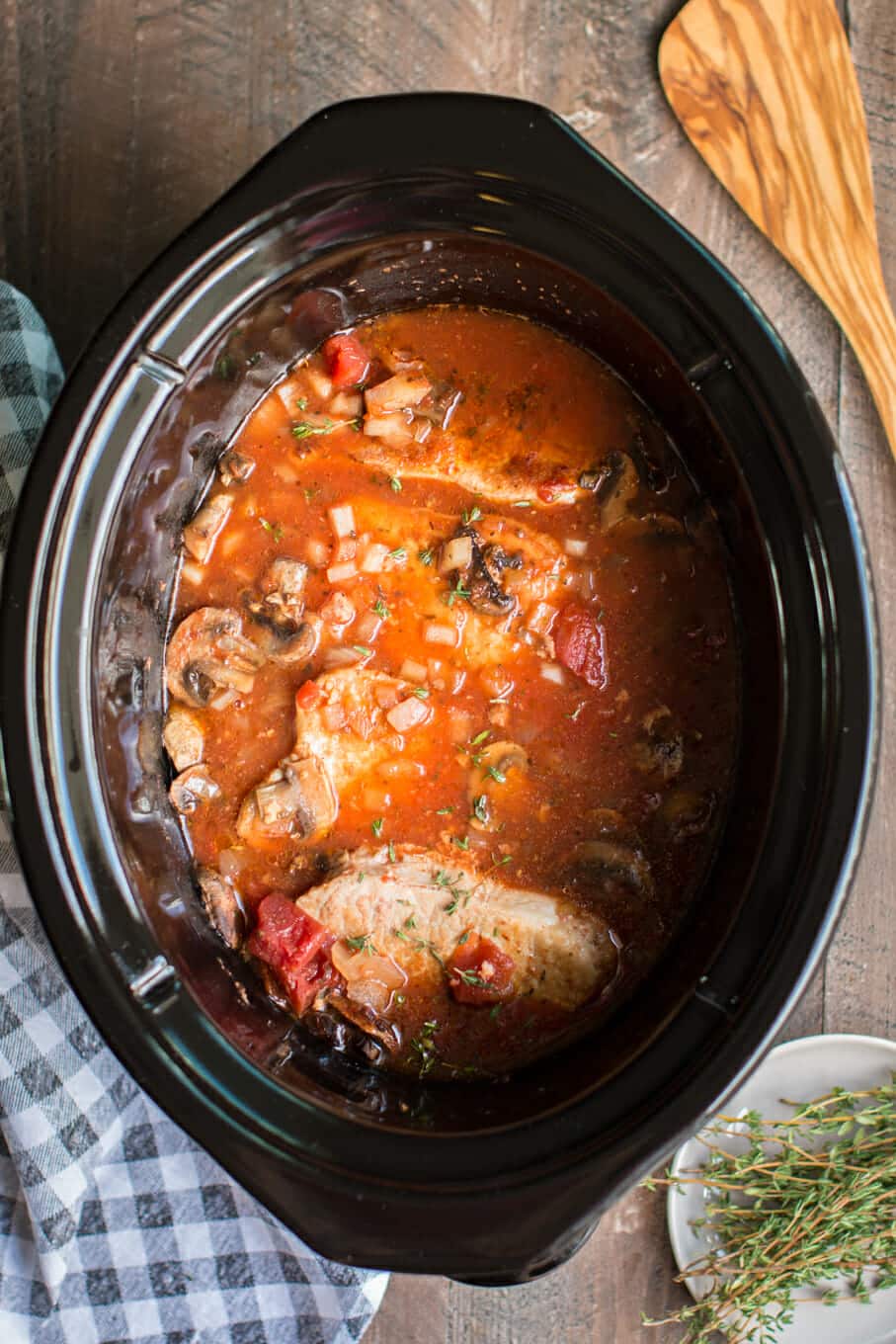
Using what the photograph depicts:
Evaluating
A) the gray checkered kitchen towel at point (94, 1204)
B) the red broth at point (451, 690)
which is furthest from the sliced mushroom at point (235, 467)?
the gray checkered kitchen towel at point (94, 1204)

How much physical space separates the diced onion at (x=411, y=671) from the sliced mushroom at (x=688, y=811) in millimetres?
511

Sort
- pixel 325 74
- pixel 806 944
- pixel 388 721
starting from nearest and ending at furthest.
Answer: pixel 806 944
pixel 388 721
pixel 325 74

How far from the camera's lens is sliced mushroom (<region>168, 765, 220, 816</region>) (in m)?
2.16

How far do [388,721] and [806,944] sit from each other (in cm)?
86

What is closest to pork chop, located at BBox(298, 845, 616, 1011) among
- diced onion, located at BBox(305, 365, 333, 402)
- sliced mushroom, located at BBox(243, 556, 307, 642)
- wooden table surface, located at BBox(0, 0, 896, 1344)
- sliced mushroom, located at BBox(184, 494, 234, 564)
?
sliced mushroom, located at BBox(243, 556, 307, 642)

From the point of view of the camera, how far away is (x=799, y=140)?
7.63 ft

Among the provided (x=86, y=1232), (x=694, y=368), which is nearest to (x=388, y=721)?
(x=694, y=368)

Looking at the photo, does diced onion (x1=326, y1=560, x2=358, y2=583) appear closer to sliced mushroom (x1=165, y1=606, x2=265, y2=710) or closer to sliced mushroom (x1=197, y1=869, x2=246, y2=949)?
sliced mushroom (x1=165, y1=606, x2=265, y2=710)

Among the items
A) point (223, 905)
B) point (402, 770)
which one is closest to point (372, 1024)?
point (223, 905)

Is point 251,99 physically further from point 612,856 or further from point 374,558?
point 612,856

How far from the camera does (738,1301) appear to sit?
226 centimetres

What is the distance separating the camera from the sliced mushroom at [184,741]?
7.11 feet

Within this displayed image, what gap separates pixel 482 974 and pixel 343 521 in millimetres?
911

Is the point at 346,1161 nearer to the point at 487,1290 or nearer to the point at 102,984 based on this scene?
the point at 102,984
